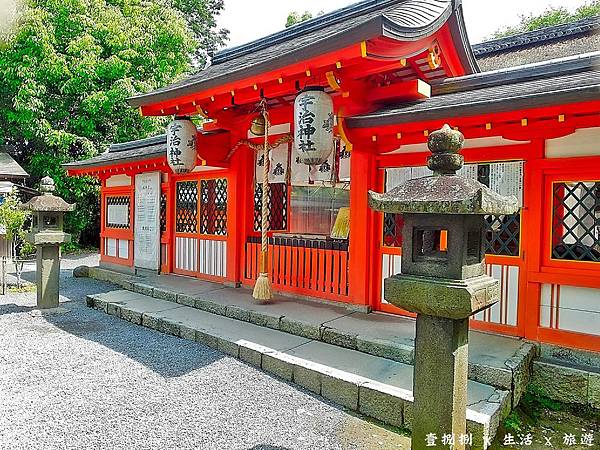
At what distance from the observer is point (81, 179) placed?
1439 cm

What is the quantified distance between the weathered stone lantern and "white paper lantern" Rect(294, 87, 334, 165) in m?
2.43

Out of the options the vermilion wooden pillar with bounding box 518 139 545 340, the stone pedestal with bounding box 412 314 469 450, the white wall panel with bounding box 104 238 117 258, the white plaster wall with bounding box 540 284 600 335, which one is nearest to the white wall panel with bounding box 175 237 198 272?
the white wall panel with bounding box 104 238 117 258

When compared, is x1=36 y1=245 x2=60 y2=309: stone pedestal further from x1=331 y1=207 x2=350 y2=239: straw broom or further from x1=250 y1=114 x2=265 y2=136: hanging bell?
x1=331 y1=207 x2=350 y2=239: straw broom

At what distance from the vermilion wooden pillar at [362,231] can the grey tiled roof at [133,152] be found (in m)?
4.13

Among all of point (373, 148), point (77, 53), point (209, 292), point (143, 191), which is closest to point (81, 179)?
point (77, 53)

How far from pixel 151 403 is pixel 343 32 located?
12.5 feet

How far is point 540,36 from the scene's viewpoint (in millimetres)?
7828

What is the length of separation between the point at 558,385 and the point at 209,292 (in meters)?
4.68

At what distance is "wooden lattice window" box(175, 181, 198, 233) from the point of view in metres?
8.04

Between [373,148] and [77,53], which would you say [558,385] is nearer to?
[373,148]

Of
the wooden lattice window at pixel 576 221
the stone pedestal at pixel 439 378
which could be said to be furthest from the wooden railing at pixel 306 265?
the stone pedestal at pixel 439 378

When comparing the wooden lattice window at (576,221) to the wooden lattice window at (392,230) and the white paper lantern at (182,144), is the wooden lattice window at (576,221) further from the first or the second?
the white paper lantern at (182,144)

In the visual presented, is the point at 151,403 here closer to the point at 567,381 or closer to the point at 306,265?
the point at 306,265

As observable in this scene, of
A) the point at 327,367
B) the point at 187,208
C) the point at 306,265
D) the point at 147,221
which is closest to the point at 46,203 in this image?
the point at 187,208
